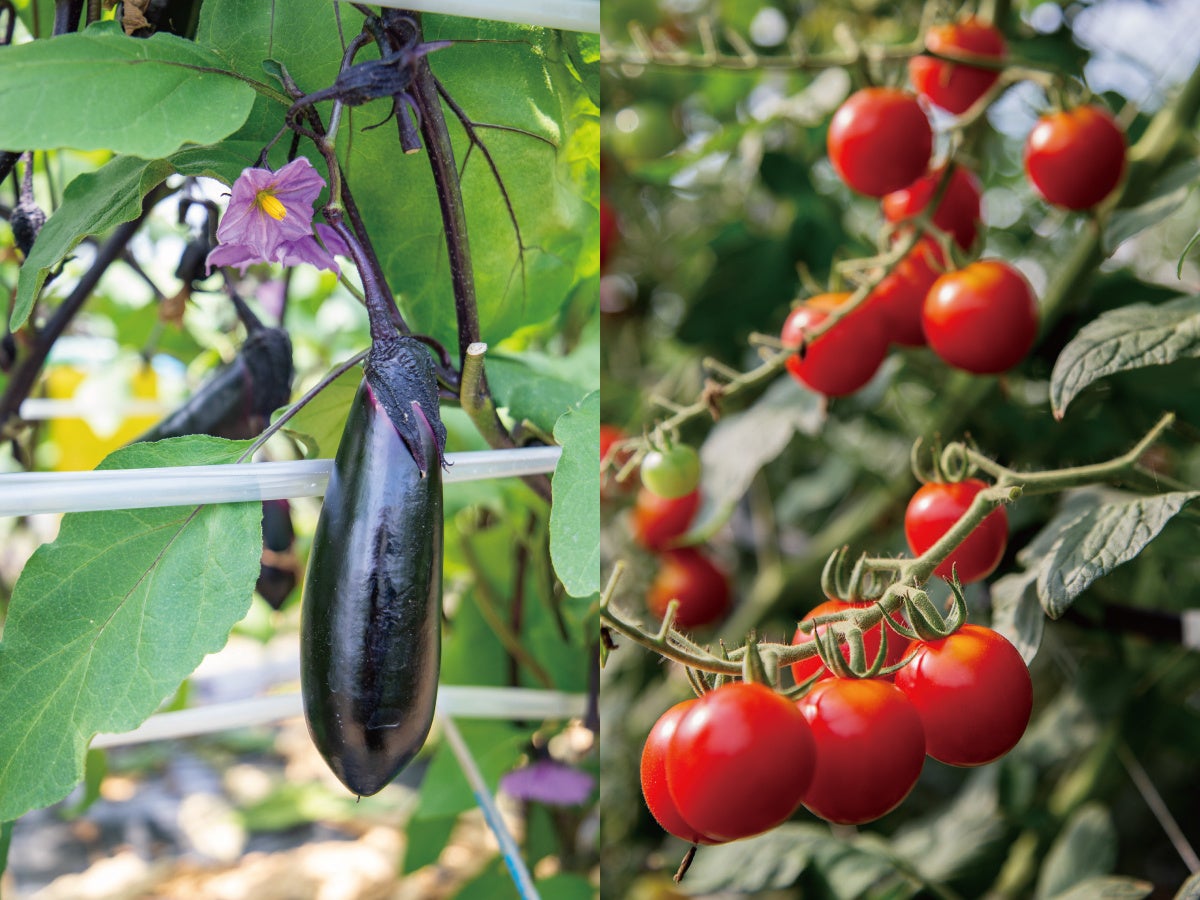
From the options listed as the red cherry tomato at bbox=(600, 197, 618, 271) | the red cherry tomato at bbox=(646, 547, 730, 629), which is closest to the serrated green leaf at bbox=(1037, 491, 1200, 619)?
the red cherry tomato at bbox=(646, 547, 730, 629)

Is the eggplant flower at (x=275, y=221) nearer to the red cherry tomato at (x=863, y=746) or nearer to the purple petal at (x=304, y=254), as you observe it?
the purple petal at (x=304, y=254)

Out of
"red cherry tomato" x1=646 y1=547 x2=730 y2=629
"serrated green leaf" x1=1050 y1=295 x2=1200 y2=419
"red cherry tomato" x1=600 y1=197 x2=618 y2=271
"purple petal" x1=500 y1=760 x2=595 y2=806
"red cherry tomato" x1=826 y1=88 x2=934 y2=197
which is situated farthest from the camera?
"red cherry tomato" x1=600 y1=197 x2=618 y2=271

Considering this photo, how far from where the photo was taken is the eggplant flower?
0.93ft

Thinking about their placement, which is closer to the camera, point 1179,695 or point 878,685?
point 878,685

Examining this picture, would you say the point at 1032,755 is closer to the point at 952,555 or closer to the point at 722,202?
the point at 952,555

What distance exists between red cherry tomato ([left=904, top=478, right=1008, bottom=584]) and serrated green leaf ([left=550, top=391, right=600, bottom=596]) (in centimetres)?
13

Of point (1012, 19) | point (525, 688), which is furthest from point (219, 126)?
point (1012, 19)

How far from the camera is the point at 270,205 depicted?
29cm

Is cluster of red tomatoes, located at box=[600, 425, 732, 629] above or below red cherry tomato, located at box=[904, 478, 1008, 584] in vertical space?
below

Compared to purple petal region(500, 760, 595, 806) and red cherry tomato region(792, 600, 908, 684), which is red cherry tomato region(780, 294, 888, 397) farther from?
purple petal region(500, 760, 595, 806)

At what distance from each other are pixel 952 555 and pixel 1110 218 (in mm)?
274

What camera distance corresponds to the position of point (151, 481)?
280 mm

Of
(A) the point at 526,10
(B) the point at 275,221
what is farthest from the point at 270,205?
(A) the point at 526,10

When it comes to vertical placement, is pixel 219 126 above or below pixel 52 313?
above
